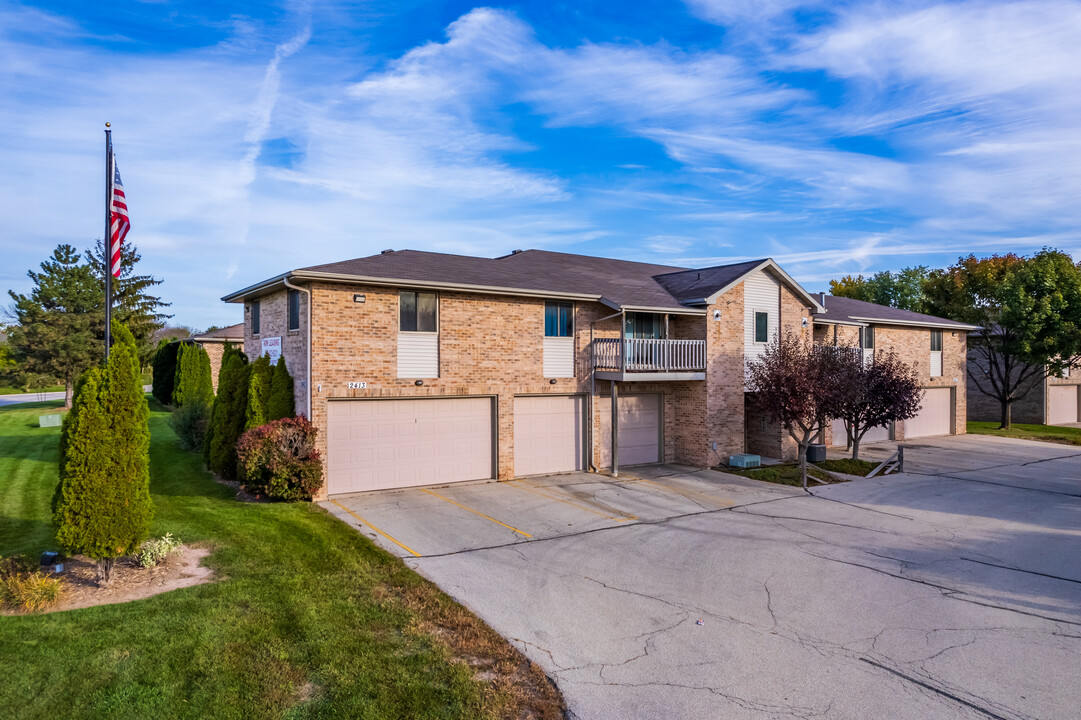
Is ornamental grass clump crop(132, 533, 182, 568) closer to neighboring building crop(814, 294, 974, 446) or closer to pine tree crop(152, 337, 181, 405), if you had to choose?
neighboring building crop(814, 294, 974, 446)

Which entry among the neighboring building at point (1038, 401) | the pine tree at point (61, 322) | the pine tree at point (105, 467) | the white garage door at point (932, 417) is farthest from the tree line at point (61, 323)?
the neighboring building at point (1038, 401)

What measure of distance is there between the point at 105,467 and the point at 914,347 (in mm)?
30186

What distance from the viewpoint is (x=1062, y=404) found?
36781 mm

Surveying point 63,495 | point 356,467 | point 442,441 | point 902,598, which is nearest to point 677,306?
point 442,441

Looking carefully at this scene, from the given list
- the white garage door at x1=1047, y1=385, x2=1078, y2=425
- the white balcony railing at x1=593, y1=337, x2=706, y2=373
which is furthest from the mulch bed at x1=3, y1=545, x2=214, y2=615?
the white garage door at x1=1047, y1=385, x2=1078, y2=425

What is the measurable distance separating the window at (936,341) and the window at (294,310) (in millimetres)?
27715

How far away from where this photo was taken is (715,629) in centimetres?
771

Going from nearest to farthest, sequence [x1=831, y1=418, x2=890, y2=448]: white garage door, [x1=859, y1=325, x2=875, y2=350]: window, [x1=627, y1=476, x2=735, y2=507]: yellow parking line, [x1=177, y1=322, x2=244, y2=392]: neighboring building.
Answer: [x1=627, y1=476, x2=735, y2=507]: yellow parking line → [x1=831, y1=418, x2=890, y2=448]: white garage door → [x1=859, y1=325, x2=875, y2=350]: window → [x1=177, y1=322, x2=244, y2=392]: neighboring building

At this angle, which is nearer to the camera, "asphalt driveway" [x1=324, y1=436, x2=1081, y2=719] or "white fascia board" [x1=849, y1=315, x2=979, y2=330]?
"asphalt driveway" [x1=324, y1=436, x2=1081, y2=719]

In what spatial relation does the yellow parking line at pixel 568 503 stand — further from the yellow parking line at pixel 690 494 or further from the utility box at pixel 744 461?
the utility box at pixel 744 461

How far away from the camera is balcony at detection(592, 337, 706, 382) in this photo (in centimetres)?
1797

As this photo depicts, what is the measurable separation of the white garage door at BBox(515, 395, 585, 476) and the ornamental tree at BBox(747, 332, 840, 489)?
547cm

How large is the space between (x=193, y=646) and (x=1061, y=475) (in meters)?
23.1

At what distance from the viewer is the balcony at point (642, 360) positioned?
59.0 ft
